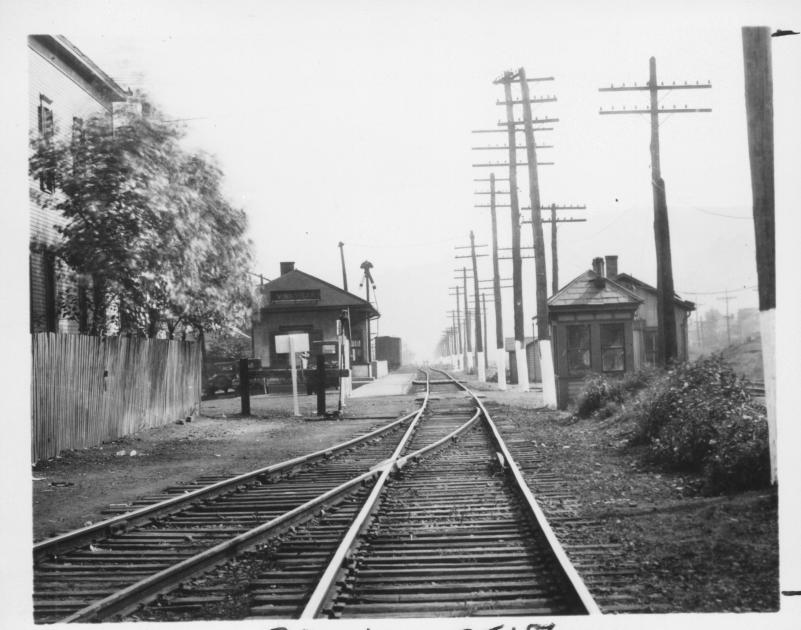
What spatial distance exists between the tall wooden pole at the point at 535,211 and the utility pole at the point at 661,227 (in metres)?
4.50

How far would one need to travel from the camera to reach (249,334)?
46.0m

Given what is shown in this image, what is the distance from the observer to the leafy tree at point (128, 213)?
12633 mm

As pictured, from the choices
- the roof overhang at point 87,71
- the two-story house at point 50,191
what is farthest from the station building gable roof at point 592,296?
the roof overhang at point 87,71

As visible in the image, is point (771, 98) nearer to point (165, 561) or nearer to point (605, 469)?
point (605, 469)

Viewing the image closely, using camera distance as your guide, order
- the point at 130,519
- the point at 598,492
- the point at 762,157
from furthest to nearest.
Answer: the point at 598,492 < the point at 130,519 < the point at 762,157

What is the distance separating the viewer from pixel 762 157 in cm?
694

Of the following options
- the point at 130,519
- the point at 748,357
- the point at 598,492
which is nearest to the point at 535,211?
the point at 598,492

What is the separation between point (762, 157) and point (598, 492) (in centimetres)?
389

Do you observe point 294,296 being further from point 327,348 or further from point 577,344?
point 577,344

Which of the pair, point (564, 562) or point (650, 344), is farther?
point (650, 344)

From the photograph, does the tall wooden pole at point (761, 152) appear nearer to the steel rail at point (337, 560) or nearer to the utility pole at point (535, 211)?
the steel rail at point (337, 560)

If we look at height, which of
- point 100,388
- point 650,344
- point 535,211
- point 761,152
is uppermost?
point 535,211

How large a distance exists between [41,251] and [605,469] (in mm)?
10124

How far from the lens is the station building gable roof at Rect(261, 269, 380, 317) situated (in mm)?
45906
